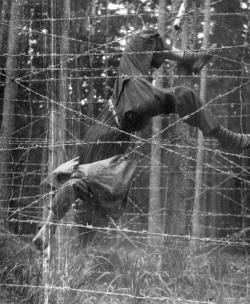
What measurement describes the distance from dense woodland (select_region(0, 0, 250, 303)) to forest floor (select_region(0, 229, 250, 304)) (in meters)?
0.25

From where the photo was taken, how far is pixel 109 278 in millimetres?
4688

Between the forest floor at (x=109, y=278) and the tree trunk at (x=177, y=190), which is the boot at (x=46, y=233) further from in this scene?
the tree trunk at (x=177, y=190)

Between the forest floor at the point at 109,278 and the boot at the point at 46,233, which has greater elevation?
the boot at the point at 46,233

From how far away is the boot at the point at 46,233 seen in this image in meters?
3.88

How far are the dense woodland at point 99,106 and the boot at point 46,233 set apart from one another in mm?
116

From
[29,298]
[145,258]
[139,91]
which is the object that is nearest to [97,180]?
[139,91]

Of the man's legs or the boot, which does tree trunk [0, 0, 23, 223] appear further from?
the man's legs

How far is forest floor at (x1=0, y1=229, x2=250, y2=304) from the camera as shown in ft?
12.4

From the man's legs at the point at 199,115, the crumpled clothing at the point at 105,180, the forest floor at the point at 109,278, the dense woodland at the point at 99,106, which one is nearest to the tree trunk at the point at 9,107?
the dense woodland at the point at 99,106

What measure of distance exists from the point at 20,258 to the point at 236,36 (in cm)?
623

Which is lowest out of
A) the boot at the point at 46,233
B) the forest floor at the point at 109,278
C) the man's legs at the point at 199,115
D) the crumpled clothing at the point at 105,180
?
the forest floor at the point at 109,278

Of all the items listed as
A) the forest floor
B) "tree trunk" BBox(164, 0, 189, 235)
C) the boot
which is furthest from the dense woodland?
the forest floor

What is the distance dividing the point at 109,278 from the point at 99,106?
424 cm

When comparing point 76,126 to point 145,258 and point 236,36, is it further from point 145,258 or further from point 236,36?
point 236,36
